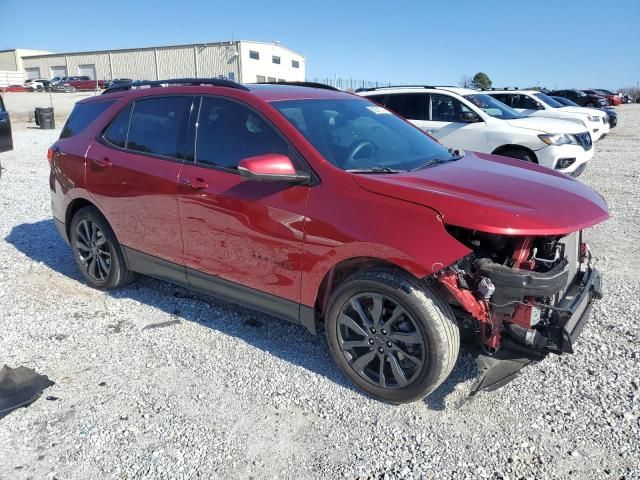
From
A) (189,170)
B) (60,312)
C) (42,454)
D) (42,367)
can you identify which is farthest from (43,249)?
(42,454)

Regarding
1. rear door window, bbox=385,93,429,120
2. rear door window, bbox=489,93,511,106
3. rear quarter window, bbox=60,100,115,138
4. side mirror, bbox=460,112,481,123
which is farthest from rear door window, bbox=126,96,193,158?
rear door window, bbox=489,93,511,106

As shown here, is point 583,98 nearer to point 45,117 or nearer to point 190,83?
point 45,117

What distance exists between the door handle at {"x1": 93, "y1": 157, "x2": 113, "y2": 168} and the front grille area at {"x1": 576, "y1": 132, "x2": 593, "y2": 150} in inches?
314

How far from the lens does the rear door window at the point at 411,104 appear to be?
9570 millimetres

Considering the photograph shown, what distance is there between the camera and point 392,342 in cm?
303

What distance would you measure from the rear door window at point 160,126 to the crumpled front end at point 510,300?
2199 millimetres

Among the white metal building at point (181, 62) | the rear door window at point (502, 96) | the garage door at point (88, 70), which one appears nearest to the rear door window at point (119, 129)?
the rear door window at point (502, 96)

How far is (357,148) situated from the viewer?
3494 mm

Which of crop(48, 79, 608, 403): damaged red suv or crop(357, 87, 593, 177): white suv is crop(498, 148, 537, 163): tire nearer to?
crop(357, 87, 593, 177): white suv

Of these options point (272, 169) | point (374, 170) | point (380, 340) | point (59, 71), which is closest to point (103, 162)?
point (272, 169)

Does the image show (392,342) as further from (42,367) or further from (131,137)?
(131,137)

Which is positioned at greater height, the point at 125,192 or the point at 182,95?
the point at 182,95

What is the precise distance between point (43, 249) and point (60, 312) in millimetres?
2030

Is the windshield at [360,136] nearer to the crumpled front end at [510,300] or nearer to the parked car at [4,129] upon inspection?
the crumpled front end at [510,300]
